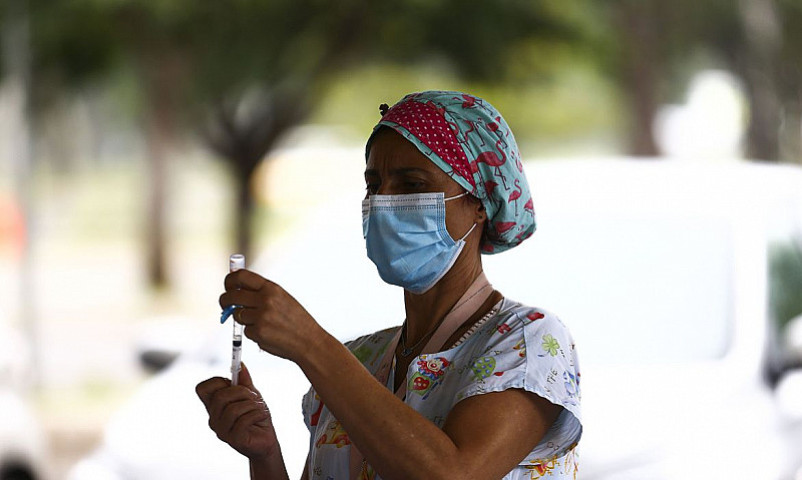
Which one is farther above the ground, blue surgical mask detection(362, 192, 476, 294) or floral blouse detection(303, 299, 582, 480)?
blue surgical mask detection(362, 192, 476, 294)

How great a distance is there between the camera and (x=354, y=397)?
1541 mm

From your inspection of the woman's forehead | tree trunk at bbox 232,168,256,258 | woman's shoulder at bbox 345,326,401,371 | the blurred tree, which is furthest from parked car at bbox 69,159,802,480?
tree trunk at bbox 232,168,256,258

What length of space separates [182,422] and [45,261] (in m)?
18.0

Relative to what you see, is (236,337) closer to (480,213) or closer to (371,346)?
(371,346)

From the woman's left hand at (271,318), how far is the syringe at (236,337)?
0.07 metres

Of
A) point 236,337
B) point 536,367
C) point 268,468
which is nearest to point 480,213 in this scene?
point 536,367

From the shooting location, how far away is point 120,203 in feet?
94.5

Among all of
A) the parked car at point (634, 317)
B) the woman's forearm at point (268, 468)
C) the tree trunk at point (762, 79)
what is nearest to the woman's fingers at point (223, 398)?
the woman's forearm at point (268, 468)

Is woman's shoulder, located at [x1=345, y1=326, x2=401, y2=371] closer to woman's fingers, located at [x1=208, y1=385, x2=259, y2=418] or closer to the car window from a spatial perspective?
woman's fingers, located at [x1=208, y1=385, x2=259, y2=418]

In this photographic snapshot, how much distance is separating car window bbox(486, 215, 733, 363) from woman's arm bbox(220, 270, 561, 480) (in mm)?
1749

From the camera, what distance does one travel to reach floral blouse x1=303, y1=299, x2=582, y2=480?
1.66 meters

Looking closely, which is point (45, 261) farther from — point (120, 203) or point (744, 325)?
point (744, 325)

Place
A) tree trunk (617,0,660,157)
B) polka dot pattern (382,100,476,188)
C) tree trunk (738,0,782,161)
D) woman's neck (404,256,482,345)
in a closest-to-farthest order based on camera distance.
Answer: polka dot pattern (382,100,476,188), woman's neck (404,256,482,345), tree trunk (738,0,782,161), tree trunk (617,0,660,157)

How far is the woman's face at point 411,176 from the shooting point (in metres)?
1.79
